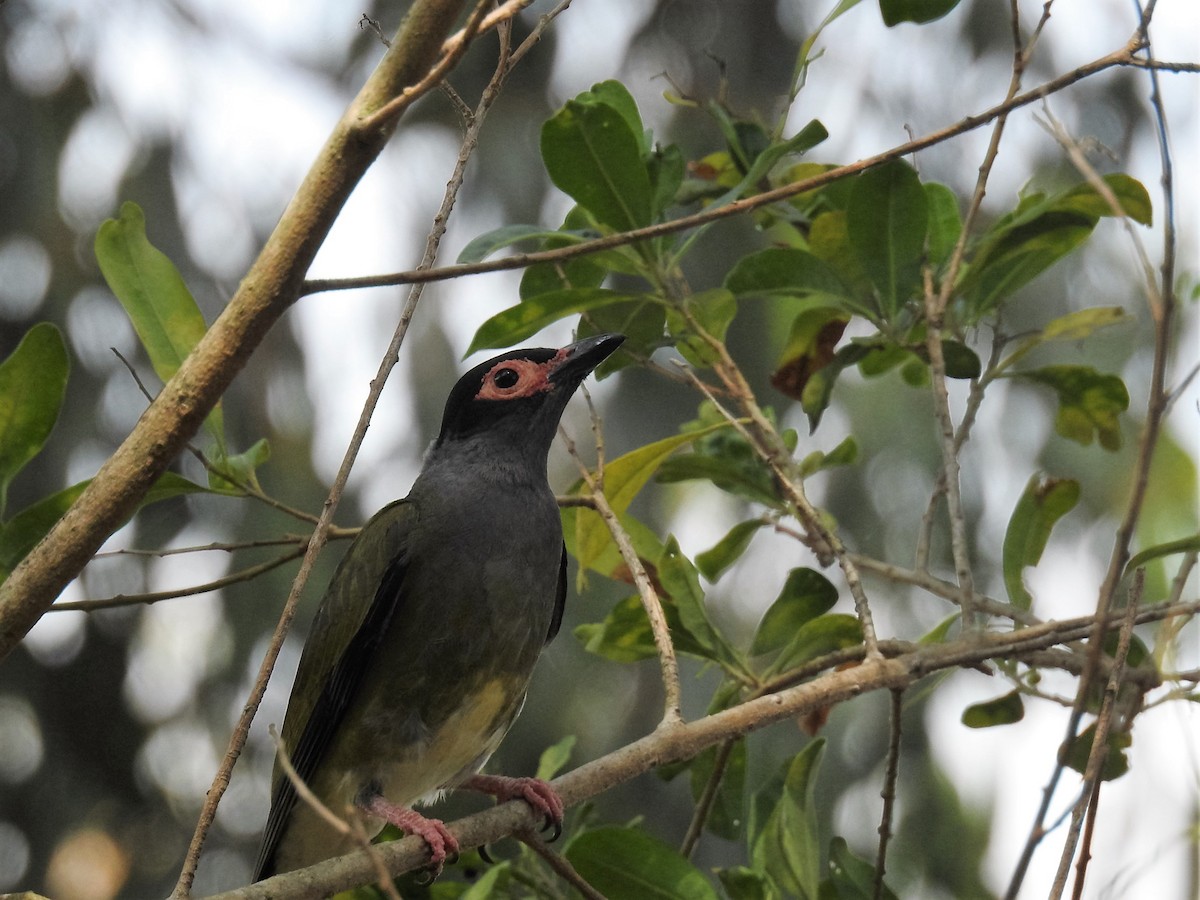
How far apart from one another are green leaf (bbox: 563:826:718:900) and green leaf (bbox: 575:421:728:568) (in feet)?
2.45

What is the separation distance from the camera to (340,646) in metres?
3.03

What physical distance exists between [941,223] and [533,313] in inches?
41.7

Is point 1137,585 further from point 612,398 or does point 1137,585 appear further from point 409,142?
point 409,142

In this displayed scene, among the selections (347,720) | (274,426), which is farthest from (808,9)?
(347,720)

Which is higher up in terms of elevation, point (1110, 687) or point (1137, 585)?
point (1137, 585)

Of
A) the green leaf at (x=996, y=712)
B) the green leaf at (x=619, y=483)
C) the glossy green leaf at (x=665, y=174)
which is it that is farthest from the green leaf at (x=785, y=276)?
the green leaf at (x=996, y=712)

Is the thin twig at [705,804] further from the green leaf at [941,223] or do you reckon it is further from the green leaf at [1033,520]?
the green leaf at [941,223]

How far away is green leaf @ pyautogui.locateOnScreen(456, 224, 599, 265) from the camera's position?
9.12 ft

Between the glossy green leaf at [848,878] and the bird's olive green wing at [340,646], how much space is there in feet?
3.88

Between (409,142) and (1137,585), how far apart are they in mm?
4956

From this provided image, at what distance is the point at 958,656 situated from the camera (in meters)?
2.41

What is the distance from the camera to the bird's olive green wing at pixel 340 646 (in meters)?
3.03

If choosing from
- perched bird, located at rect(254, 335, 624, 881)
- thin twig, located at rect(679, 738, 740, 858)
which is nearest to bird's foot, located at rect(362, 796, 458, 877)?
perched bird, located at rect(254, 335, 624, 881)

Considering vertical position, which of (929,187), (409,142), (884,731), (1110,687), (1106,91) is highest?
(1106,91)
